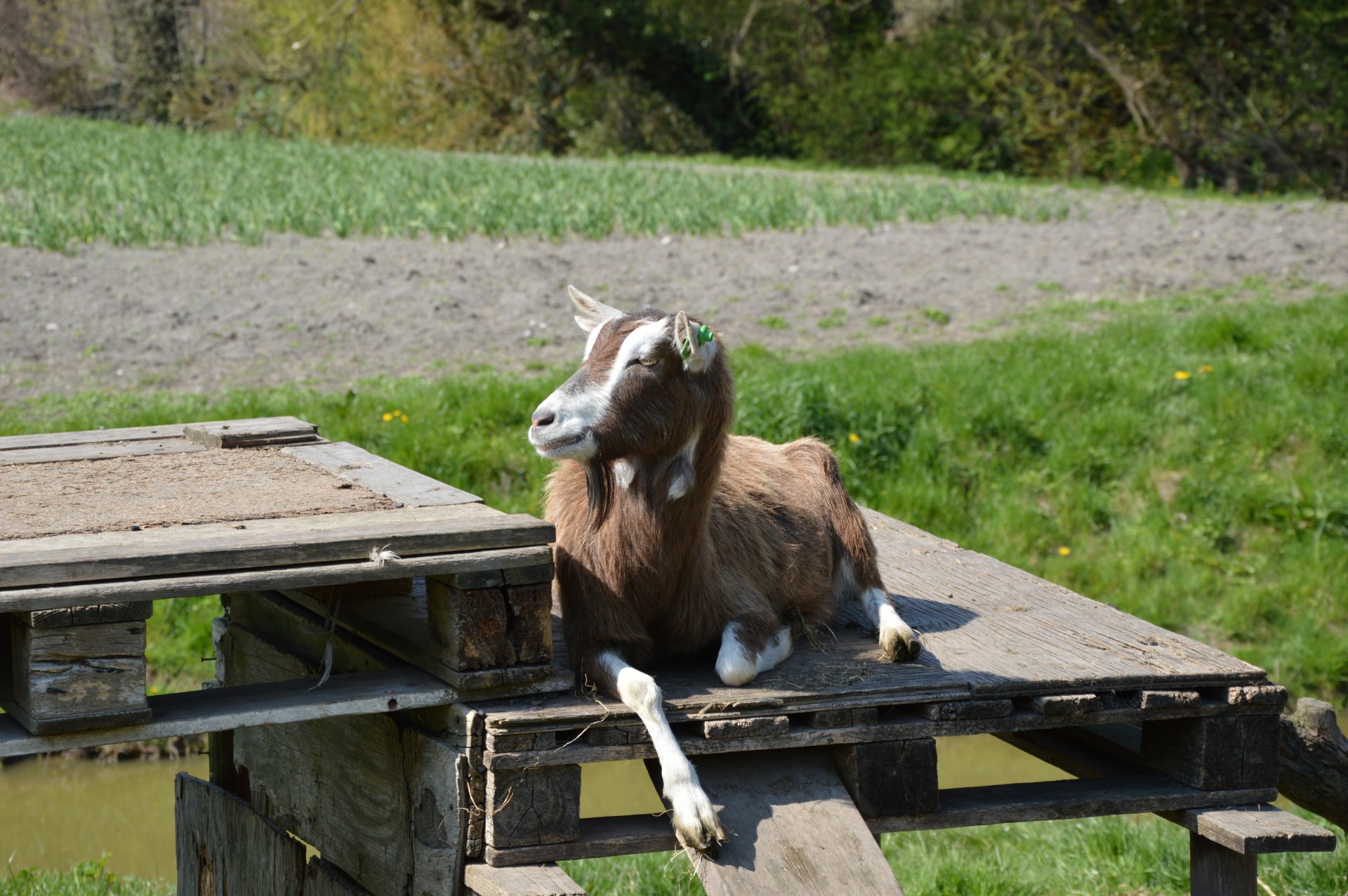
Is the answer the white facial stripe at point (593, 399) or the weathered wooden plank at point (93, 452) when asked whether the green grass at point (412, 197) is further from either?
the white facial stripe at point (593, 399)

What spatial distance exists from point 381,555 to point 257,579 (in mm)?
246

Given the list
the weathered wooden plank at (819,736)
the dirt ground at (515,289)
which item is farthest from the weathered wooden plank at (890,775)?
the dirt ground at (515,289)

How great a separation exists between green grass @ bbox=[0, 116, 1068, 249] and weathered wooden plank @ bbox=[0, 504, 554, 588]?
8645mm

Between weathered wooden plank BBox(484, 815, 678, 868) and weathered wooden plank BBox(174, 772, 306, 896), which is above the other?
weathered wooden plank BBox(484, 815, 678, 868)

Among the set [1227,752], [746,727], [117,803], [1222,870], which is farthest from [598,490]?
[117,803]

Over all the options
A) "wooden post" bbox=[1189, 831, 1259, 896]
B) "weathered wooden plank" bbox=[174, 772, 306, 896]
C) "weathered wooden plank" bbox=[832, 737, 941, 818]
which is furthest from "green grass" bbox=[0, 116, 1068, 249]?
"weathered wooden plank" bbox=[832, 737, 941, 818]

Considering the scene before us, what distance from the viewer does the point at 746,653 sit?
3.13 m

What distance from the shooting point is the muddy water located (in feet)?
18.3

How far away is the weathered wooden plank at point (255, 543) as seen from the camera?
2.55 meters

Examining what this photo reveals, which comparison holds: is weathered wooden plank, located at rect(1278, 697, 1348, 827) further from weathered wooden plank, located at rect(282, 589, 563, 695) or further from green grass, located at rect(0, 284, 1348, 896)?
green grass, located at rect(0, 284, 1348, 896)

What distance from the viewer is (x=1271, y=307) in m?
9.84

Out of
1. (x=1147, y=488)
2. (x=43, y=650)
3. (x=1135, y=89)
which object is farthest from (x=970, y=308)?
(x=1135, y=89)

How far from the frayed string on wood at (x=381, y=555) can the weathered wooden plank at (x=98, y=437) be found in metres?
1.63

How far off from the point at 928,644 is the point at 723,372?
3.35 ft
